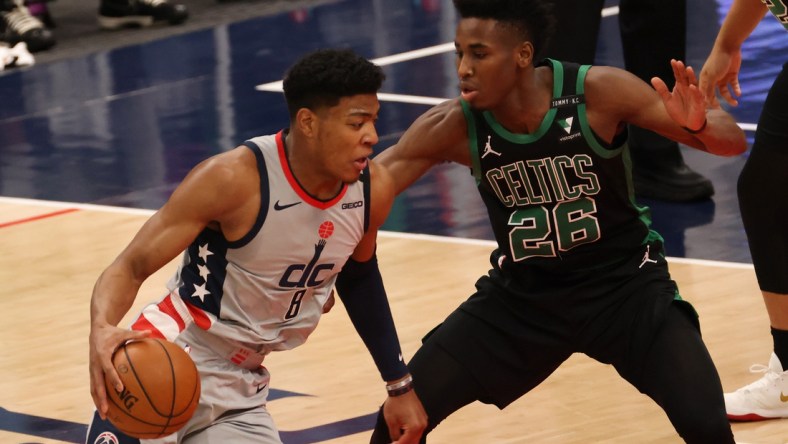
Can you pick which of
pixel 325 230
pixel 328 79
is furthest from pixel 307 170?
pixel 328 79

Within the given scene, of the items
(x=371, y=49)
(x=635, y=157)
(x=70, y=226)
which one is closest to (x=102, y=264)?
(x=70, y=226)

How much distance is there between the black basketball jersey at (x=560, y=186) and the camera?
5.21m

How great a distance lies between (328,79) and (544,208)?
94 centimetres

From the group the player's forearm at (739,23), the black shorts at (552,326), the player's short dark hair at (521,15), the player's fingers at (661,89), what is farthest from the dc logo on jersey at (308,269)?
the player's forearm at (739,23)

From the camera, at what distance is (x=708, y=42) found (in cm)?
1165

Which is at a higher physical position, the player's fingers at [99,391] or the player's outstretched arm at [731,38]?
the player's outstretched arm at [731,38]

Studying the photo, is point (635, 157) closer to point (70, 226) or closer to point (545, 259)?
point (70, 226)

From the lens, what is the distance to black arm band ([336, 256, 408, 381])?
501 centimetres

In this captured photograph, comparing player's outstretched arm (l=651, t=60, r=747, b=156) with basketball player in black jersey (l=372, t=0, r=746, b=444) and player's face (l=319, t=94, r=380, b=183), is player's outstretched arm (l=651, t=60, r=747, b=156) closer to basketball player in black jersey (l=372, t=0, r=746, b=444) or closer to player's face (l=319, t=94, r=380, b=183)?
basketball player in black jersey (l=372, t=0, r=746, b=444)

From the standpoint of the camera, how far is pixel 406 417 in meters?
4.98

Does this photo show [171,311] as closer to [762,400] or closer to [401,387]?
[401,387]

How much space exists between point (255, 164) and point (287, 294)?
0.39 meters

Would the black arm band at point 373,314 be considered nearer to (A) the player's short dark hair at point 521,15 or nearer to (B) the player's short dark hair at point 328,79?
(B) the player's short dark hair at point 328,79

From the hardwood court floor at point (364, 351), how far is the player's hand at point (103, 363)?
5.39ft
